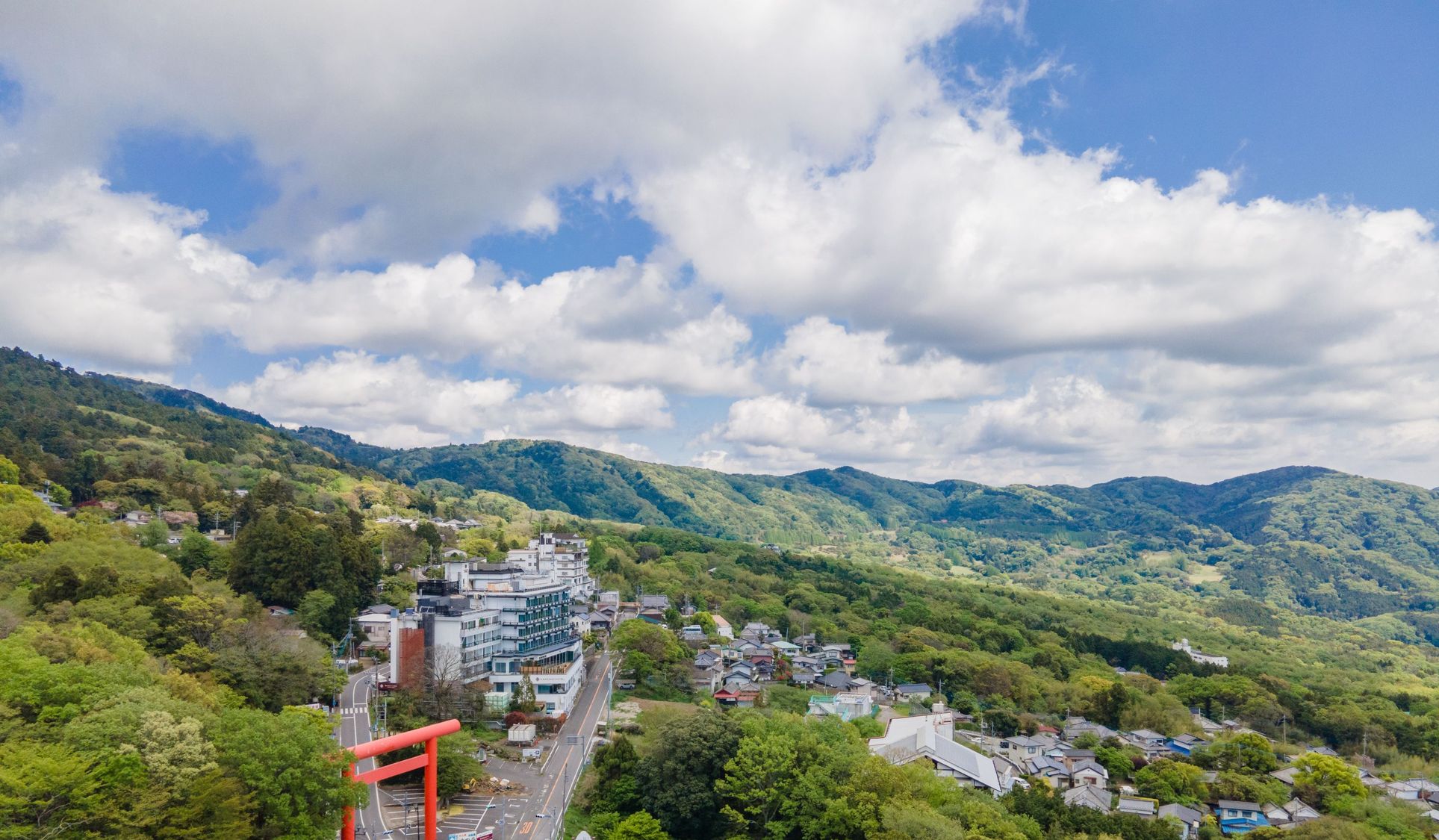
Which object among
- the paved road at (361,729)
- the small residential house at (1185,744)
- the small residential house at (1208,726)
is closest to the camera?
the paved road at (361,729)

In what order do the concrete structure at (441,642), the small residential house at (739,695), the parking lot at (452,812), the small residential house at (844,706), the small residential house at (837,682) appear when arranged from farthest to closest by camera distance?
1. the small residential house at (837,682)
2. the small residential house at (739,695)
3. the small residential house at (844,706)
4. the concrete structure at (441,642)
5. the parking lot at (452,812)

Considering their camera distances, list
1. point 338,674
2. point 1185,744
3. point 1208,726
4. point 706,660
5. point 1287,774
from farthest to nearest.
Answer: point 1208,726, point 706,660, point 1185,744, point 1287,774, point 338,674

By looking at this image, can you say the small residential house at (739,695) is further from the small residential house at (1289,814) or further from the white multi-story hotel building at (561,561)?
the small residential house at (1289,814)

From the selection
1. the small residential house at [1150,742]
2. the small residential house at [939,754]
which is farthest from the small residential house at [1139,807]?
the small residential house at [1150,742]

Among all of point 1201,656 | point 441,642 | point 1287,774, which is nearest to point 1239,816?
point 1287,774

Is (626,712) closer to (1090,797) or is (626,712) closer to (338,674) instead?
(338,674)
